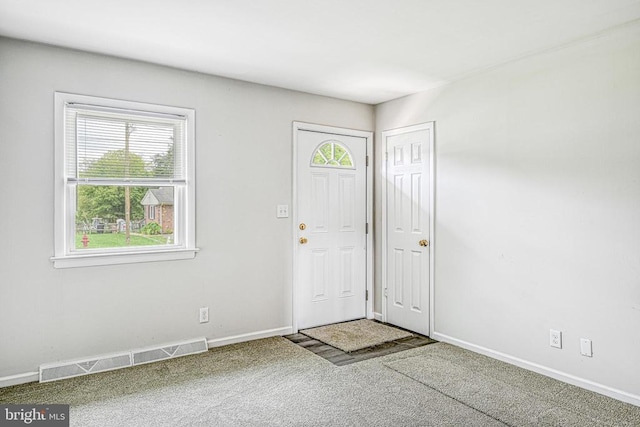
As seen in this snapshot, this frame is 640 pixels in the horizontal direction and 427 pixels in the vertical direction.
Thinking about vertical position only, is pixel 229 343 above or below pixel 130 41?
below

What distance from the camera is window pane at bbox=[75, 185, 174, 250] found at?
3.28 m

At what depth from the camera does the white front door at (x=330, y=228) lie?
14.3 feet

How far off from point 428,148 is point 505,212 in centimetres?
100

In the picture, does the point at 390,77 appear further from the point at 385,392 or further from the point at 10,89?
the point at 10,89

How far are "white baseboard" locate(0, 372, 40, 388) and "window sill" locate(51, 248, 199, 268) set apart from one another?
75 centimetres

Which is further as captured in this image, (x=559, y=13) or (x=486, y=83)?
(x=486, y=83)

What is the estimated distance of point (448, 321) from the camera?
3.94m

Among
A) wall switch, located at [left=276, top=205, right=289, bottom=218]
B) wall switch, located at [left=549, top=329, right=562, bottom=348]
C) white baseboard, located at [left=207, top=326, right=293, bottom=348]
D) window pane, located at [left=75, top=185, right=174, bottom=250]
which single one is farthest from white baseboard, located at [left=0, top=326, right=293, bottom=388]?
wall switch, located at [left=549, top=329, right=562, bottom=348]

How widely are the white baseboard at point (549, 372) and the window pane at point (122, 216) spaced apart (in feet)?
8.63

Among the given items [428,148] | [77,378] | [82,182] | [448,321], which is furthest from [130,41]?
[448,321]

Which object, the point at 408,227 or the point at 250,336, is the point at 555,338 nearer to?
the point at 408,227

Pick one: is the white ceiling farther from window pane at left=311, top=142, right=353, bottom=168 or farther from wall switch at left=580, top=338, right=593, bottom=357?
wall switch at left=580, top=338, right=593, bottom=357

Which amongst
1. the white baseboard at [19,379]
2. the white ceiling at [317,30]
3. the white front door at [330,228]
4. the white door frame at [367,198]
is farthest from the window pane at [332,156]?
the white baseboard at [19,379]

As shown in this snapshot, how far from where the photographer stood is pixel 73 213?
3215 mm
